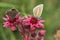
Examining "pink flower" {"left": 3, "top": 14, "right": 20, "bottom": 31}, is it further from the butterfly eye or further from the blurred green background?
the blurred green background

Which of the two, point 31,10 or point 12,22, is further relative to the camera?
point 31,10

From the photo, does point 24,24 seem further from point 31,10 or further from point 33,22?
point 31,10

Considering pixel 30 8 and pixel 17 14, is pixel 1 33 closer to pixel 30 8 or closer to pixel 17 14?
pixel 30 8

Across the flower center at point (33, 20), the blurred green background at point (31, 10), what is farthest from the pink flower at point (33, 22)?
the blurred green background at point (31, 10)

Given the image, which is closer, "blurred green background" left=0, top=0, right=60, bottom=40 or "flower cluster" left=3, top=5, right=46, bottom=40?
"flower cluster" left=3, top=5, right=46, bottom=40

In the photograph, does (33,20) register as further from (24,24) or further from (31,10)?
(31,10)

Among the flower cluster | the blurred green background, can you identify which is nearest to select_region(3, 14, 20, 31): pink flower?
the flower cluster

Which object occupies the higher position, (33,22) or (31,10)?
(33,22)

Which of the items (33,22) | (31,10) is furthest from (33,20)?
(31,10)
